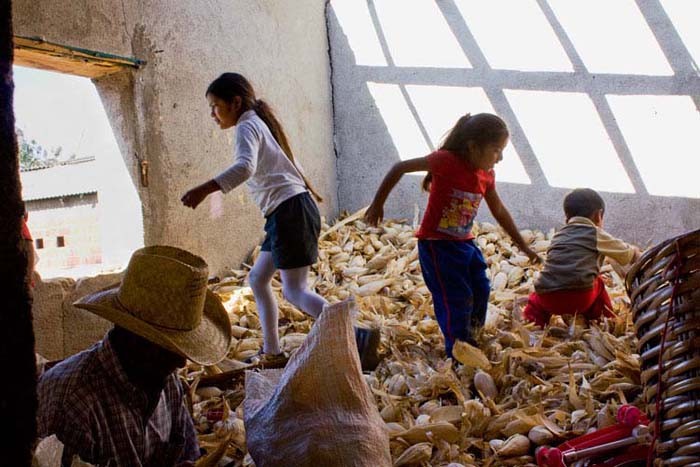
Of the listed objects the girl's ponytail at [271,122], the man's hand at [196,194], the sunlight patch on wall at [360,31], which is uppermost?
the sunlight patch on wall at [360,31]

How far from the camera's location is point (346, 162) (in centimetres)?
693

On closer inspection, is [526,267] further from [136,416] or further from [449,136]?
[136,416]

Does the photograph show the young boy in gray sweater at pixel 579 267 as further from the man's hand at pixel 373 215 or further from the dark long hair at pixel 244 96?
the dark long hair at pixel 244 96

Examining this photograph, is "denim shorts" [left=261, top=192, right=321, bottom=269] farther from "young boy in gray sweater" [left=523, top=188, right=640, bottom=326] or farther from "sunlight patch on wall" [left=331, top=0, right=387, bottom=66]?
"sunlight patch on wall" [left=331, top=0, right=387, bottom=66]

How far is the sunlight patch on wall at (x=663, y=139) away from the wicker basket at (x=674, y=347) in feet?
14.6

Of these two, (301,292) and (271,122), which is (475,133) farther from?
(301,292)

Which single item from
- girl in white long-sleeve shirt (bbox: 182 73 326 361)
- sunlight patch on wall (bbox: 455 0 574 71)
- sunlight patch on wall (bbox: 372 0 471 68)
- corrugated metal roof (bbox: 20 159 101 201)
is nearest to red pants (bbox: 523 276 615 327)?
girl in white long-sleeve shirt (bbox: 182 73 326 361)

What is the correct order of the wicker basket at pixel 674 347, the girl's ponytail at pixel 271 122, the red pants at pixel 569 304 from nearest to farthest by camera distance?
the wicker basket at pixel 674 347
the girl's ponytail at pixel 271 122
the red pants at pixel 569 304

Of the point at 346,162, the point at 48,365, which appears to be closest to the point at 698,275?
the point at 48,365

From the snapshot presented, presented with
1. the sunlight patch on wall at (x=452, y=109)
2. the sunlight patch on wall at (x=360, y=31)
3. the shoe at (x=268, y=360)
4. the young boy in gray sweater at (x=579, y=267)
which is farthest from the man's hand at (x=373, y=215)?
the sunlight patch on wall at (x=360, y=31)

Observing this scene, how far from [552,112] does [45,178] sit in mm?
5398

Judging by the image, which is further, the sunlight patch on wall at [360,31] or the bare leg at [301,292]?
the sunlight patch on wall at [360,31]

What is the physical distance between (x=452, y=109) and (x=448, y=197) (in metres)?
3.15

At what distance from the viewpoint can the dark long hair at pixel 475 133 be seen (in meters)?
3.31
